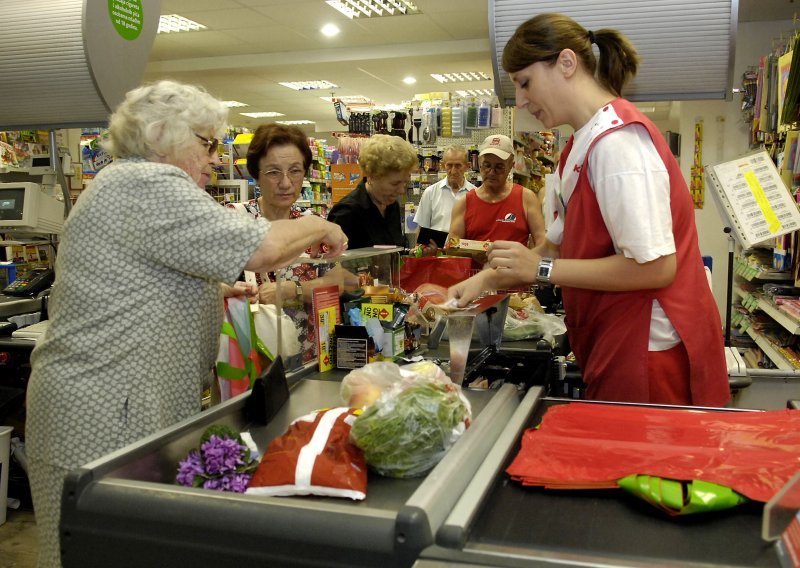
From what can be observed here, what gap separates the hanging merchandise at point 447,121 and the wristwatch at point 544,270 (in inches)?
195

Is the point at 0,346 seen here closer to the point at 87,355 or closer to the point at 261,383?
the point at 87,355

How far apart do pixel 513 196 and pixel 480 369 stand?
3.10 meters

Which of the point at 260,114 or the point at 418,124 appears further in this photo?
the point at 260,114

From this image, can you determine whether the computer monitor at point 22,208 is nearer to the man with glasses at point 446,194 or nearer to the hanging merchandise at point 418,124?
the man with glasses at point 446,194

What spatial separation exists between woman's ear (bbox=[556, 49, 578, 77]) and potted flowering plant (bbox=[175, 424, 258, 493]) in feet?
4.15

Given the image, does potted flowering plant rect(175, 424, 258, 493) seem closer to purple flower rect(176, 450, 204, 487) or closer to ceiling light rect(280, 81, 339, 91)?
purple flower rect(176, 450, 204, 487)

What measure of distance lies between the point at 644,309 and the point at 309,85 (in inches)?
511

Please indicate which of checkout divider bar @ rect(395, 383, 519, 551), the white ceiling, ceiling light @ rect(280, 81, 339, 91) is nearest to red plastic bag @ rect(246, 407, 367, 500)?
checkout divider bar @ rect(395, 383, 519, 551)

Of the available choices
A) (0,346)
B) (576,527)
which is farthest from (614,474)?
(0,346)

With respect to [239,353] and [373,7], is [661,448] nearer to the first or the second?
[239,353]

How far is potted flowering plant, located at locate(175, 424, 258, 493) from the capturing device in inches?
50.3

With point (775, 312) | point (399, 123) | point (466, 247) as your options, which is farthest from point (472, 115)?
point (466, 247)

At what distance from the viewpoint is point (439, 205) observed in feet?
19.0

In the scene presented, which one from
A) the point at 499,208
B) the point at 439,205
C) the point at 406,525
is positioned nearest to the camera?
the point at 406,525
